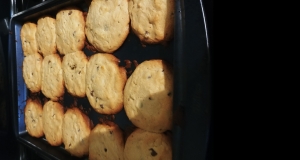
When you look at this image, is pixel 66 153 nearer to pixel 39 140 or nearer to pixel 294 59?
pixel 39 140

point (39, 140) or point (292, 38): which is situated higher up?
point (292, 38)

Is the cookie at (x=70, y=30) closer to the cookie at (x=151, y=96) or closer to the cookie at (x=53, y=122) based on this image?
the cookie at (x=53, y=122)

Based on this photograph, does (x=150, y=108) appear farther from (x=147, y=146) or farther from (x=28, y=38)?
(x=28, y=38)

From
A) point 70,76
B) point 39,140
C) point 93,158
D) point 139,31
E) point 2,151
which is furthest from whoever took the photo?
point 2,151

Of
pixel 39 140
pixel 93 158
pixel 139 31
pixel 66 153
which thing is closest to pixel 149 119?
pixel 139 31

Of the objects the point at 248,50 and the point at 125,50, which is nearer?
the point at 248,50

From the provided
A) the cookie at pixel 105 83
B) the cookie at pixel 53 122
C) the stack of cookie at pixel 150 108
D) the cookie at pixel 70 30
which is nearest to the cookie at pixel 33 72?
the cookie at pixel 53 122
